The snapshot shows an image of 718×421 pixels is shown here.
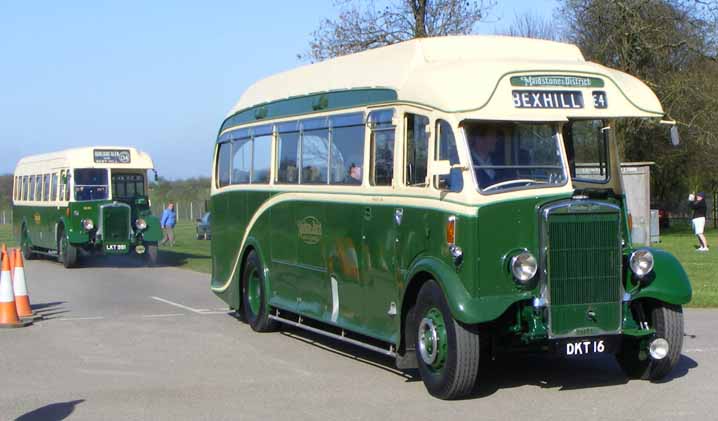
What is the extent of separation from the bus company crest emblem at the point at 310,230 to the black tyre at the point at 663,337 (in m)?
3.71

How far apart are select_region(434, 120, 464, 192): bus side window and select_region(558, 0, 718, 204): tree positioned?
3175cm

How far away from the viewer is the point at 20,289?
15367 mm

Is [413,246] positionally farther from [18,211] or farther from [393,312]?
[18,211]

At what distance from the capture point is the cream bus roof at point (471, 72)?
30.1 feet

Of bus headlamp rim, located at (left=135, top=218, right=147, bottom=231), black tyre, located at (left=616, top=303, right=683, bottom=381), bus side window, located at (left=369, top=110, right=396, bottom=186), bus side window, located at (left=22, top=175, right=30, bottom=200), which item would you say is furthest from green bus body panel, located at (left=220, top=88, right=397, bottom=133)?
bus side window, located at (left=22, top=175, right=30, bottom=200)

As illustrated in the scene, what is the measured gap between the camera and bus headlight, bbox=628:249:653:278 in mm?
9398

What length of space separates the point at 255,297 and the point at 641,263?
654 centimetres

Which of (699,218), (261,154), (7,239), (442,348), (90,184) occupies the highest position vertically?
(261,154)

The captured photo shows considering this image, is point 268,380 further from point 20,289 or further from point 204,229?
point 204,229

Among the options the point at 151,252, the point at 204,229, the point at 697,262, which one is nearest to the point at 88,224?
the point at 151,252

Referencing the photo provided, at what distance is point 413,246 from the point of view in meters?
9.85

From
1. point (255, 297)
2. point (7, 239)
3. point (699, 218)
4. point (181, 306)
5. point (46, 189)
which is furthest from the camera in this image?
point (7, 239)

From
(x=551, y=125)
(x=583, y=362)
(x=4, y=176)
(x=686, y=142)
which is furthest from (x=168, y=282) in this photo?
(x=4, y=176)

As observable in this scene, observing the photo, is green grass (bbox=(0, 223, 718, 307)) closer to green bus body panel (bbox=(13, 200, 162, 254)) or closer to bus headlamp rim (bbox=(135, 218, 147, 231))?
green bus body panel (bbox=(13, 200, 162, 254))
